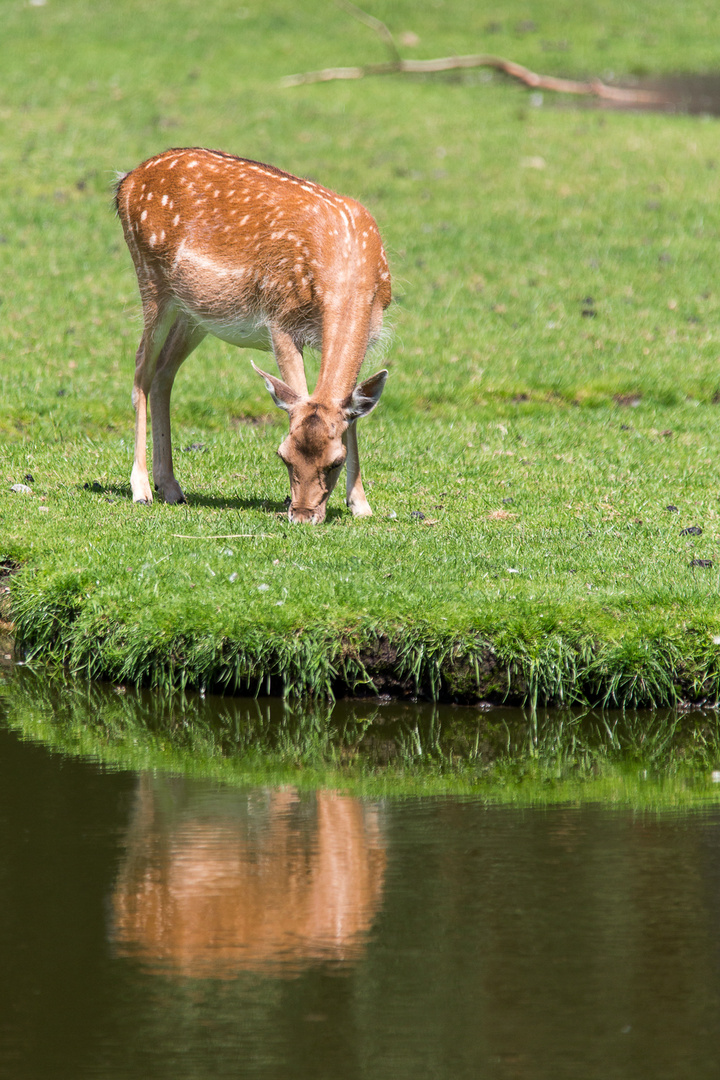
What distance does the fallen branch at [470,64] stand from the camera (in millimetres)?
23906

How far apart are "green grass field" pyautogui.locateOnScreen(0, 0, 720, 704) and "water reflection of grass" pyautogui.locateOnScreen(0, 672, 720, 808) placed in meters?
0.22

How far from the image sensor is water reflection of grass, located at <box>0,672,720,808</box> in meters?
6.57

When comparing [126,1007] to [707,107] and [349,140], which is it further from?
[707,107]

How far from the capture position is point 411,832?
19.4 feet

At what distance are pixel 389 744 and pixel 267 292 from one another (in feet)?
12.9

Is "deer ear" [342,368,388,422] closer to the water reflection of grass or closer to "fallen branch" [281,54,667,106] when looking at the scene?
the water reflection of grass

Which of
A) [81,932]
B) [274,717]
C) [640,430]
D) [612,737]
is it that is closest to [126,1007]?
[81,932]

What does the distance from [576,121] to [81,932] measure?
20.9 m

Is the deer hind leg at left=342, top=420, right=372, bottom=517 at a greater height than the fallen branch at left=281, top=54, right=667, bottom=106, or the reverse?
the fallen branch at left=281, top=54, right=667, bottom=106

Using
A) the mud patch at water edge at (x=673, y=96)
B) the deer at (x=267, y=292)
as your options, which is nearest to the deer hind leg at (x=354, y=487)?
the deer at (x=267, y=292)

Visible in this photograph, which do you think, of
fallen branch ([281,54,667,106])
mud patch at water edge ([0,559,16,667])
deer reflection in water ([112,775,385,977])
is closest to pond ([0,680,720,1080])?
deer reflection in water ([112,775,385,977])

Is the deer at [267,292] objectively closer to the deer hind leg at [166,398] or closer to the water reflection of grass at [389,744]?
the deer hind leg at [166,398]

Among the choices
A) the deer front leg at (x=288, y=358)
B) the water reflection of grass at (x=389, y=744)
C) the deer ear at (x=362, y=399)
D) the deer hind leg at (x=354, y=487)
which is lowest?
the water reflection of grass at (x=389, y=744)

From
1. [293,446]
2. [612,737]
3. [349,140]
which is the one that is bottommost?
[612,737]
